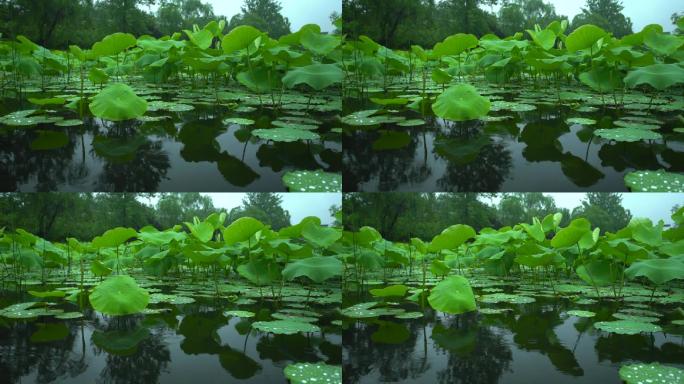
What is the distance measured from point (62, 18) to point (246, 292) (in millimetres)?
3193

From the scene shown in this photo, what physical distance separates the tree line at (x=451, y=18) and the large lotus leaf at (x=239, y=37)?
74 centimetres

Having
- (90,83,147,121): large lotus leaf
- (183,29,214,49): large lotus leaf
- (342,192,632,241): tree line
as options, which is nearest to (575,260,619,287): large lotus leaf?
(342,192,632,241): tree line

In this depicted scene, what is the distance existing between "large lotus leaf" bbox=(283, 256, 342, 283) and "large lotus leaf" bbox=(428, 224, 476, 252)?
67cm

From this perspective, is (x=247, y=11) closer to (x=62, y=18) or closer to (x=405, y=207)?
(x=62, y=18)

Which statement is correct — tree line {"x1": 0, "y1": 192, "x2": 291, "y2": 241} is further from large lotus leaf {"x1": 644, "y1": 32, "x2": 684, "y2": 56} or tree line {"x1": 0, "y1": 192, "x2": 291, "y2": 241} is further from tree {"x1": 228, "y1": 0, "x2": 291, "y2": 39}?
large lotus leaf {"x1": 644, "y1": 32, "x2": 684, "y2": 56}

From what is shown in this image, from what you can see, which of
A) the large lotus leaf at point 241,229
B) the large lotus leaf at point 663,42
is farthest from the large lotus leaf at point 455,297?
the large lotus leaf at point 663,42

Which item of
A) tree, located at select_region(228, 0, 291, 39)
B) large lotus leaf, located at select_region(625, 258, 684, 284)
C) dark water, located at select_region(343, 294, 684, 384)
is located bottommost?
dark water, located at select_region(343, 294, 684, 384)

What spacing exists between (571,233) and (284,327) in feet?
5.11

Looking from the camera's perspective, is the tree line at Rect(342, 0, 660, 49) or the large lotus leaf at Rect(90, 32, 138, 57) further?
the tree line at Rect(342, 0, 660, 49)

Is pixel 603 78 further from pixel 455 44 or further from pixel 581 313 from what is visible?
pixel 581 313

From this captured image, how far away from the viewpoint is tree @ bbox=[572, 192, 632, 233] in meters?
4.98

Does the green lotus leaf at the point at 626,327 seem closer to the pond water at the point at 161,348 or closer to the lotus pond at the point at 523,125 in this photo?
the lotus pond at the point at 523,125

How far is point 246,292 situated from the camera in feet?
11.7

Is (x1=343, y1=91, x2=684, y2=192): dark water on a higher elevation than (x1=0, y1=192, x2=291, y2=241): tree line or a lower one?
higher
